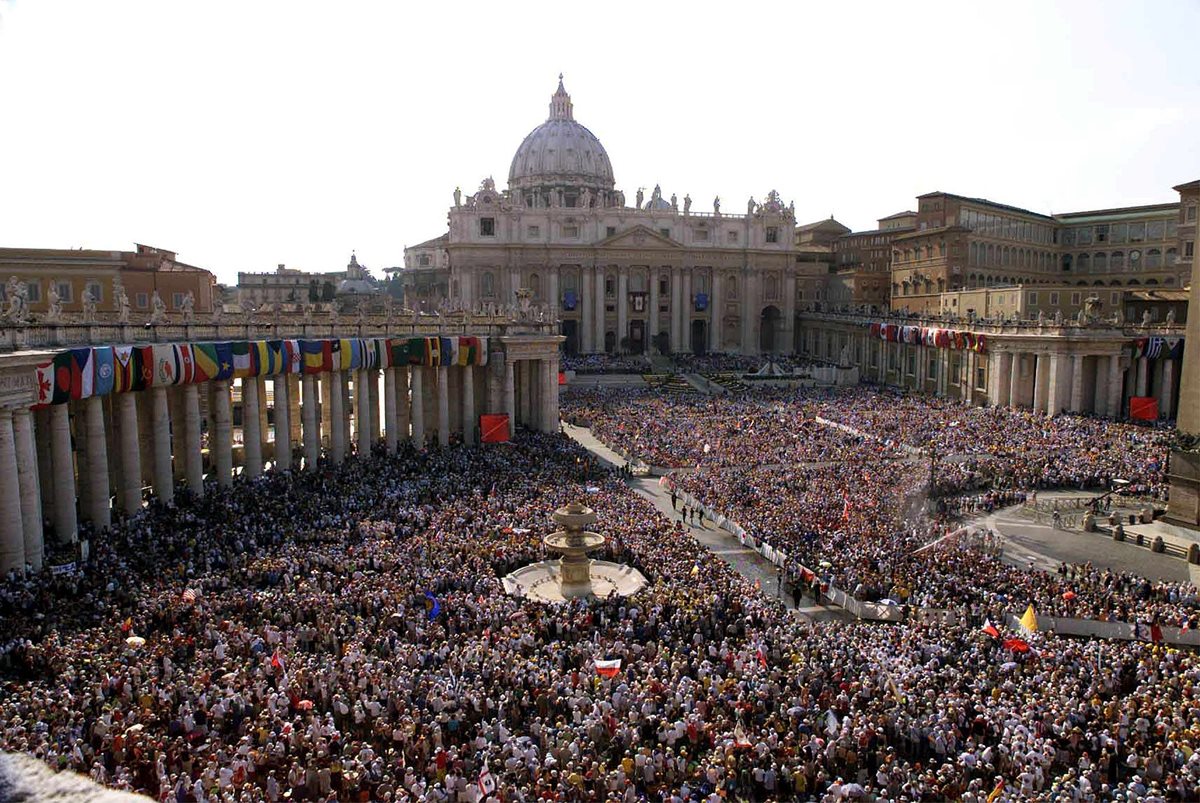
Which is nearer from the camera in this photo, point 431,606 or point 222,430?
A: point 431,606

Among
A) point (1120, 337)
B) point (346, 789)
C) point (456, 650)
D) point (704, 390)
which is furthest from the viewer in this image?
point (704, 390)

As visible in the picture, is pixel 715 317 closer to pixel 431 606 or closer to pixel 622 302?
pixel 622 302

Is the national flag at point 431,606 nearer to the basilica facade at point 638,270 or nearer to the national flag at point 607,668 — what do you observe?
the national flag at point 607,668

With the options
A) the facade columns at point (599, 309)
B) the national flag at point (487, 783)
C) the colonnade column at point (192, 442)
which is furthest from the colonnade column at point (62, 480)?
the facade columns at point (599, 309)

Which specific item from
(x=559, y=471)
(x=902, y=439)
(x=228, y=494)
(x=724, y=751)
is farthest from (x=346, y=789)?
(x=902, y=439)

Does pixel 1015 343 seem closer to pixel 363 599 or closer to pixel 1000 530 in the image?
pixel 1000 530

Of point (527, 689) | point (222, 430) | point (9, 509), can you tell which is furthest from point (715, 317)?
point (527, 689)

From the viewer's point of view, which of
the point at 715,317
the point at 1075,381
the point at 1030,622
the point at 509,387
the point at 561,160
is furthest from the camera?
the point at 561,160
